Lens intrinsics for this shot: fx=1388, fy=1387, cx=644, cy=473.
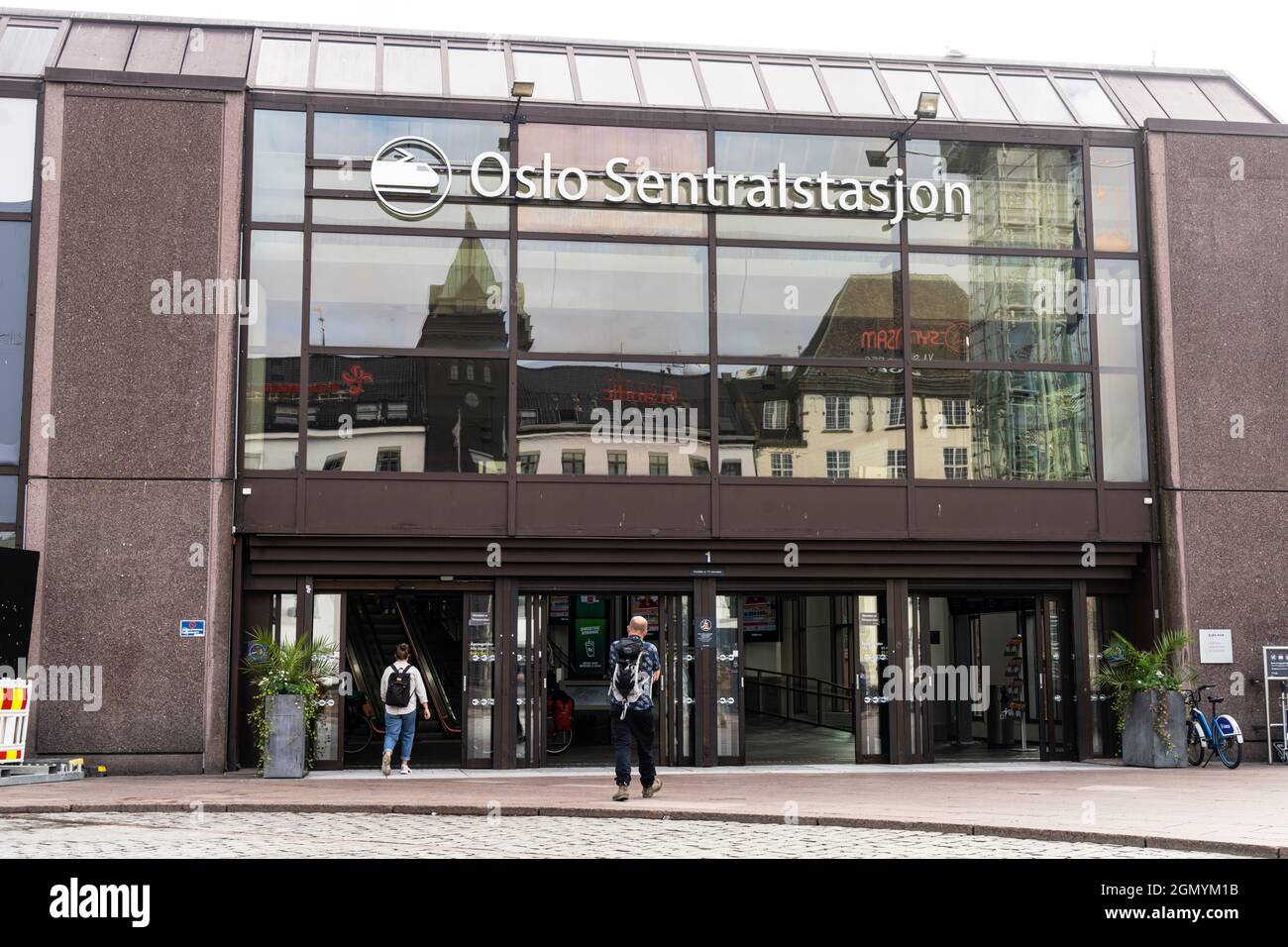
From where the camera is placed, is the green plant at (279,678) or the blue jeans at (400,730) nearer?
the green plant at (279,678)

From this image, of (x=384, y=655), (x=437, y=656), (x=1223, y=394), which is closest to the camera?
(x=1223, y=394)

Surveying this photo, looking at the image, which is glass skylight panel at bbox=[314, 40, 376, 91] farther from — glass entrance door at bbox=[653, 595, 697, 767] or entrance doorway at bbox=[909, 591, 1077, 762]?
entrance doorway at bbox=[909, 591, 1077, 762]

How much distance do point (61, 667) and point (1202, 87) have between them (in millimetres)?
18003

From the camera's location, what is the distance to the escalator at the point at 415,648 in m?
22.1

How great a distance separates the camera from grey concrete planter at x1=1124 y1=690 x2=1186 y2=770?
17.4m

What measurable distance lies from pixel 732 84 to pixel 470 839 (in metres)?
12.7

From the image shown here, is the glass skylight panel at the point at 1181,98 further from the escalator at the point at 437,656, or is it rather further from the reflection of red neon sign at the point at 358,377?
the escalator at the point at 437,656

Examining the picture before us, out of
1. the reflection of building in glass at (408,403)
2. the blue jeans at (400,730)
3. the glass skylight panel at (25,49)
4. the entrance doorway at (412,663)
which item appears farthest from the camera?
the entrance doorway at (412,663)

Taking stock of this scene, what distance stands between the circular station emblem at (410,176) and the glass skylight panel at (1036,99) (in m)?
8.24

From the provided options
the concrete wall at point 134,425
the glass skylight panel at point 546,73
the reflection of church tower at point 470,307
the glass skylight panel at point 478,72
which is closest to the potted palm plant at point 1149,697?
the reflection of church tower at point 470,307

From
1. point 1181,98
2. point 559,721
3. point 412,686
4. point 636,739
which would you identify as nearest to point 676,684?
point 559,721

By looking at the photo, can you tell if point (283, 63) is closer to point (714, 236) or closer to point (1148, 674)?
point (714, 236)

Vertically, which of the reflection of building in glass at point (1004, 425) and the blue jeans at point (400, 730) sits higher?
the reflection of building in glass at point (1004, 425)

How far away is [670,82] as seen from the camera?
19.3m
